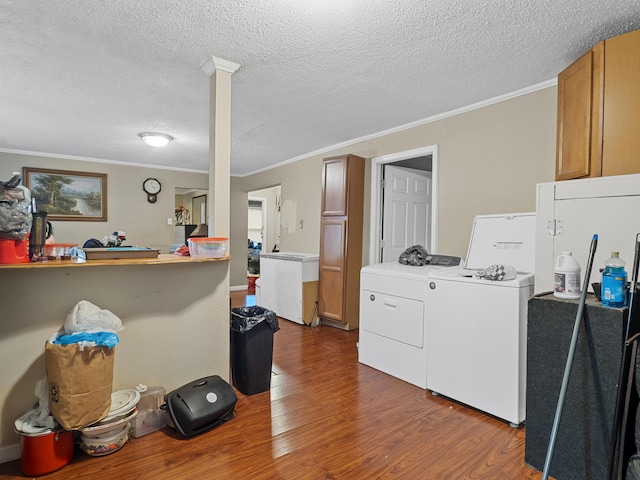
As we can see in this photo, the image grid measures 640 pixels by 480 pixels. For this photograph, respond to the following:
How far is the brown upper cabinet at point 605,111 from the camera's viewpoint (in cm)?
189

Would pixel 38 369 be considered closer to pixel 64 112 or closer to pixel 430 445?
pixel 430 445

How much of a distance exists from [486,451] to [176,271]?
2094 millimetres

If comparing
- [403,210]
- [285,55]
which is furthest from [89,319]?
[403,210]

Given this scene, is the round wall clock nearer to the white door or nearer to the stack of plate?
the white door

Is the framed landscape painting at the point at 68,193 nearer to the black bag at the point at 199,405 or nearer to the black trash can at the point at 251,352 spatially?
the black trash can at the point at 251,352

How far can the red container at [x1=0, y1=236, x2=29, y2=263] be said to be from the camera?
162 centimetres

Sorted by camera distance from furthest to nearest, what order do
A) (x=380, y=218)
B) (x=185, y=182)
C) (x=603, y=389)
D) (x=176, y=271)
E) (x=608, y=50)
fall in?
(x=185, y=182) → (x=380, y=218) → (x=176, y=271) → (x=608, y=50) → (x=603, y=389)

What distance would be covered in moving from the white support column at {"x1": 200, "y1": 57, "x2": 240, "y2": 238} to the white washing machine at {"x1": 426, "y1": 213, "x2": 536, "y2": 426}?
62.4 inches

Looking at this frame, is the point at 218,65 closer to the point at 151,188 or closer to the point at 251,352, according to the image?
the point at 251,352

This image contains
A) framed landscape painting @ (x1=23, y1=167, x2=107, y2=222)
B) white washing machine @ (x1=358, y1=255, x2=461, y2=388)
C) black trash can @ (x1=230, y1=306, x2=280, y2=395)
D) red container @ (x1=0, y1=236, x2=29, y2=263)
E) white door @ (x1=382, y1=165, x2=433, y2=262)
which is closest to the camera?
red container @ (x1=0, y1=236, x2=29, y2=263)

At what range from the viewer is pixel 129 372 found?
2107 mm

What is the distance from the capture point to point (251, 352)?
2.53m

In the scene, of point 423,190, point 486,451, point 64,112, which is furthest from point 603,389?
point 64,112

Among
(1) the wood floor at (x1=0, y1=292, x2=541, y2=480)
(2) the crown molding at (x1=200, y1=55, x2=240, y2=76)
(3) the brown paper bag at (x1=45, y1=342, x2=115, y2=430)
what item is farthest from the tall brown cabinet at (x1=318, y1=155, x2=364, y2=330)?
(3) the brown paper bag at (x1=45, y1=342, x2=115, y2=430)
